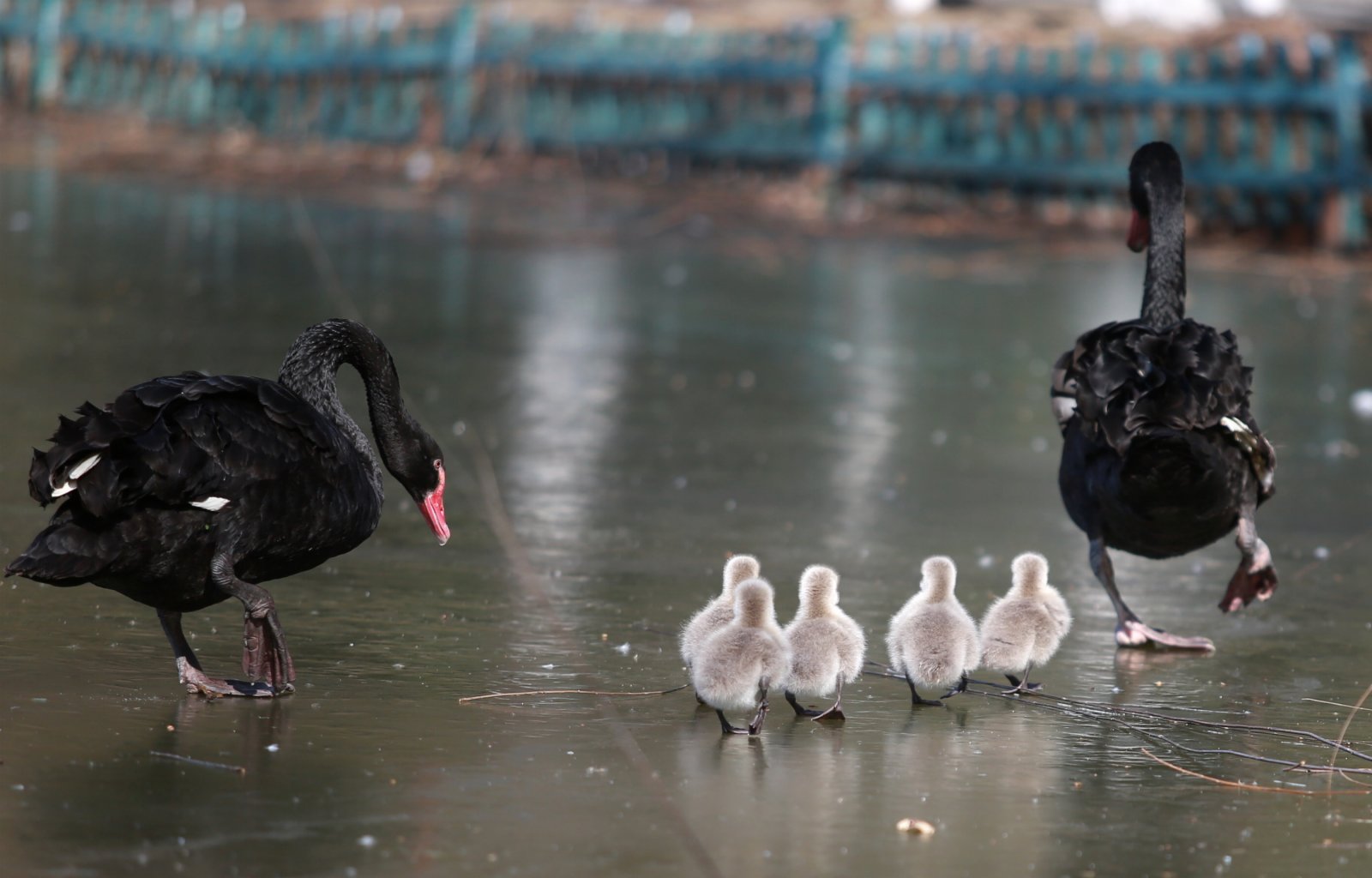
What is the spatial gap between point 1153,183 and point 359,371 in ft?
10.8

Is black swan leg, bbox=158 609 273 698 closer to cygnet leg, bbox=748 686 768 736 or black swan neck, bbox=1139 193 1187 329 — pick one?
cygnet leg, bbox=748 686 768 736

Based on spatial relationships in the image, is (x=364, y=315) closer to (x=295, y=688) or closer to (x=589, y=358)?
(x=589, y=358)

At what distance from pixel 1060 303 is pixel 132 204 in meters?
8.52

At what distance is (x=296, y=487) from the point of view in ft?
17.0

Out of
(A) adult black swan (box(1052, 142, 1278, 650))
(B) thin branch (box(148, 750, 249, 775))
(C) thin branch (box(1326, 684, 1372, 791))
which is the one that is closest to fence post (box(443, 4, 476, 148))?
(A) adult black swan (box(1052, 142, 1278, 650))

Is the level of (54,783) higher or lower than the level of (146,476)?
lower

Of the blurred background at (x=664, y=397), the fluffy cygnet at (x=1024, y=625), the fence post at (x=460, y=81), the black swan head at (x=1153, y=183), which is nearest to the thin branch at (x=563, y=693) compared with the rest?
the blurred background at (x=664, y=397)

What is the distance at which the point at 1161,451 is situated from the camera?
5.91 meters

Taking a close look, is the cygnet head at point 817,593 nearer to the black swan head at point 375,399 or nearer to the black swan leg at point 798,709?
the black swan leg at point 798,709

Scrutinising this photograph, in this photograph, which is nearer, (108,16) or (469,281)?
(469,281)

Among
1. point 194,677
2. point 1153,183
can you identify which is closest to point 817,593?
point 194,677

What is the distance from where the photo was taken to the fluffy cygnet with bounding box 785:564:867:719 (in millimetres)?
5211

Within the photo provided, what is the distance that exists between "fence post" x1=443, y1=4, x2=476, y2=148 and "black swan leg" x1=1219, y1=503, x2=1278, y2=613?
685 inches

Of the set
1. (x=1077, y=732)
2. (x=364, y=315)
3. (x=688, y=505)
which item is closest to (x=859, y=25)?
(x=364, y=315)
